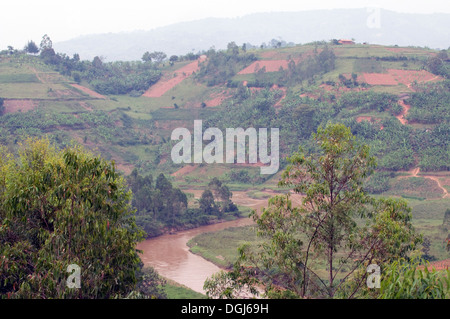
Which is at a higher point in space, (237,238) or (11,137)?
(11,137)

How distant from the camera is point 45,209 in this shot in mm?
10781

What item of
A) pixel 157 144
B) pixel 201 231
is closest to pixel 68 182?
pixel 201 231

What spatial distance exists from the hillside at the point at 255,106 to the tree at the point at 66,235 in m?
25.1

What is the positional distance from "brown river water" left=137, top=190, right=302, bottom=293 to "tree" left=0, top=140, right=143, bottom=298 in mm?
12834

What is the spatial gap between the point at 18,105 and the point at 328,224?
50.2 metres

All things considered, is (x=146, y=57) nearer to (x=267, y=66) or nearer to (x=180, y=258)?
(x=267, y=66)

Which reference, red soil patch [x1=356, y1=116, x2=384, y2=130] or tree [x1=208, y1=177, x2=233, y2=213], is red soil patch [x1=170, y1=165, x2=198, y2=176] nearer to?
tree [x1=208, y1=177, x2=233, y2=213]

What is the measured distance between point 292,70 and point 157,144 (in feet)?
64.5

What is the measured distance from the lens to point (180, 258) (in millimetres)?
28344

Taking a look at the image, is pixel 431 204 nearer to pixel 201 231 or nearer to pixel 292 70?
pixel 201 231

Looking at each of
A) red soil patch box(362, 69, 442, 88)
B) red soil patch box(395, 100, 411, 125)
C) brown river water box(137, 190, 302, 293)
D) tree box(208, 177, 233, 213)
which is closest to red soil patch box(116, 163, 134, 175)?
tree box(208, 177, 233, 213)

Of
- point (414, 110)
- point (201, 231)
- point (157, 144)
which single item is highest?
point (414, 110)

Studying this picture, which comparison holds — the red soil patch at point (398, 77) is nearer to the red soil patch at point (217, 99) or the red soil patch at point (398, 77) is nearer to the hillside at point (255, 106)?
the hillside at point (255, 106)

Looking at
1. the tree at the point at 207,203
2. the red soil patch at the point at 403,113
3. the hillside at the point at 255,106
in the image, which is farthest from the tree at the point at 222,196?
the red soil patch at the point at 403,113
